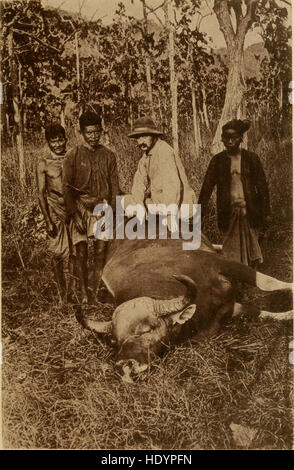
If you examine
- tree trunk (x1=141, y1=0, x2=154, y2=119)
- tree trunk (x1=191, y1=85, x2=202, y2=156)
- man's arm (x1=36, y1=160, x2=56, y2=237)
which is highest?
tree trunk (x1=141, y1=0, x2=154, y2=119)

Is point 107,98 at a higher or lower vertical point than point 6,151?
higher

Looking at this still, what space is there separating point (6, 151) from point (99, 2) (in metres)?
1.27

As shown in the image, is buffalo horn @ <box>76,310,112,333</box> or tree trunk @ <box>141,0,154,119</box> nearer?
buffalo horn @ <box>76,310,112,333</box>

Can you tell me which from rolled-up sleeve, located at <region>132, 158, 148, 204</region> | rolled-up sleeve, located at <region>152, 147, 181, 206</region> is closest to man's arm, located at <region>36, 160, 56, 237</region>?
Answer: rolled-up sleeve, located at <region>132, 158, 148, 204</region>

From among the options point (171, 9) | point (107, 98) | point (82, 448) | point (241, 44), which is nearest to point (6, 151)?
point (107, 98)

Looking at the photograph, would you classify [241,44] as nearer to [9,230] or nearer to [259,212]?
[259,212]

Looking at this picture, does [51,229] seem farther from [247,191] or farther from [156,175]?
[247,191]

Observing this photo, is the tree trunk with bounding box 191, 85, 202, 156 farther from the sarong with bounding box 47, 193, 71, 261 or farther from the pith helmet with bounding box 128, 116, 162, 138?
the sarong with bounding box 47, 193, 71, 261

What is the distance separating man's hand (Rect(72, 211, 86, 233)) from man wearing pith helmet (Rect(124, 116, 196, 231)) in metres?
0.34

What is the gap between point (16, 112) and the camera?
489 cm

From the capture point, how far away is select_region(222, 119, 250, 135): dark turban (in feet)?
16.0

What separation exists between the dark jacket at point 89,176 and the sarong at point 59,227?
55 millimetres

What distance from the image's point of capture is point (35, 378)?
4.77 metres

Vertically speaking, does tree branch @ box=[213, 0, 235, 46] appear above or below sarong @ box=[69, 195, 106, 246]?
above
